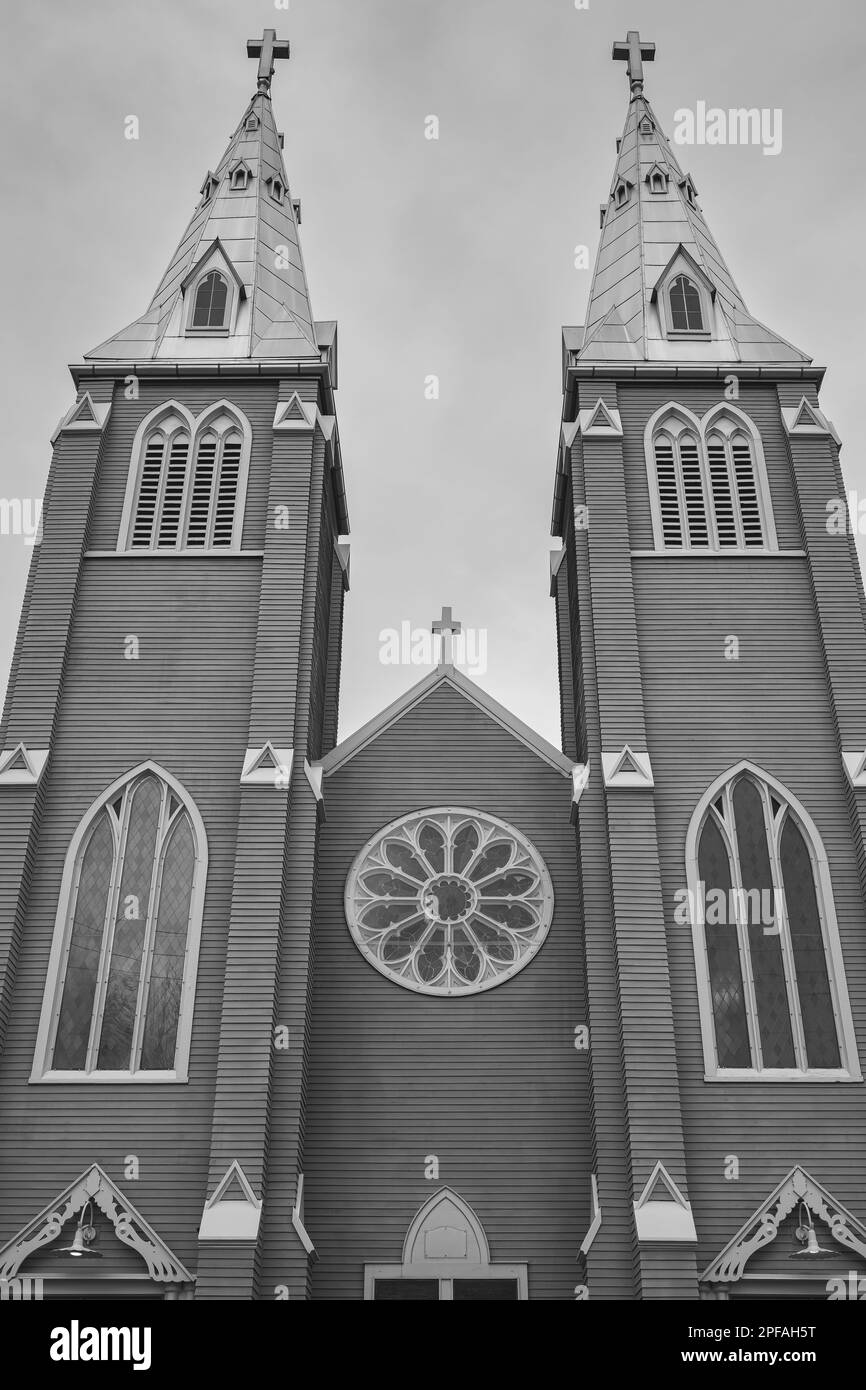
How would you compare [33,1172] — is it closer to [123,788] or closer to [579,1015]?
[123,788]

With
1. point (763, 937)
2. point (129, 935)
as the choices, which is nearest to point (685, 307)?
point (763, 937)

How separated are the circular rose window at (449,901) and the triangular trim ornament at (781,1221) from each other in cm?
454

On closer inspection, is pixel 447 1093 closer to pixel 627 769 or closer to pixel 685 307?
pixel 627 769

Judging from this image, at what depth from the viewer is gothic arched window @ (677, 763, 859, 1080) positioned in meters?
16.3

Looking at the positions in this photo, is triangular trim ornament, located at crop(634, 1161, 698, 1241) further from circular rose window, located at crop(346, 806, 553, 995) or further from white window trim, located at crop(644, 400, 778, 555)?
white window trim, located at crop(644, 400, 778, 555)

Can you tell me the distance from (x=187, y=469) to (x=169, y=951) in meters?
7.81

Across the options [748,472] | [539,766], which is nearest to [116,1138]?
[539,766]

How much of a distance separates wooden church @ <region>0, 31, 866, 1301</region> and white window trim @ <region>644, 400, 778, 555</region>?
0.18ft

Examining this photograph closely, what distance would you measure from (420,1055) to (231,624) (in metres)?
6.59

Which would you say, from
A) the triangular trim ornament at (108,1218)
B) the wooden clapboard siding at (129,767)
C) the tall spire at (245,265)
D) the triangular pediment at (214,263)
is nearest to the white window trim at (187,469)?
the wooden clapboard siding at (129,767)

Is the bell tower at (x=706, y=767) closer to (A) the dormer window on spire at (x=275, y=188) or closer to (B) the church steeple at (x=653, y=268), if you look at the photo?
(B) the church steeple at (x=653, y=268)

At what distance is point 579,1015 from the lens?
59.0ft
